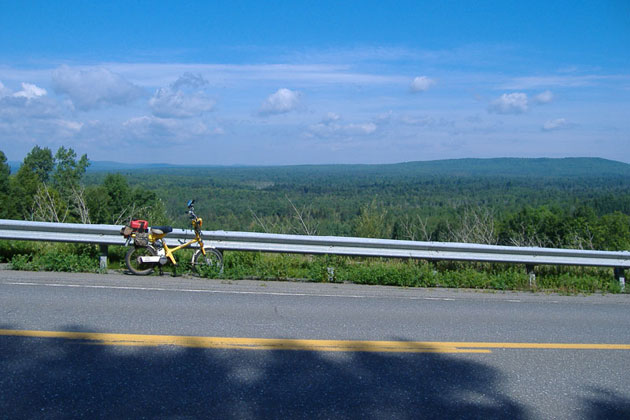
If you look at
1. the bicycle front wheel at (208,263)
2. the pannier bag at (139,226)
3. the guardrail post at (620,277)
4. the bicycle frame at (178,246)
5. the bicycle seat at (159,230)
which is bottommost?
the guardrail post at (620,277)

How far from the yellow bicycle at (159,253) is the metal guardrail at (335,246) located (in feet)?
0.71

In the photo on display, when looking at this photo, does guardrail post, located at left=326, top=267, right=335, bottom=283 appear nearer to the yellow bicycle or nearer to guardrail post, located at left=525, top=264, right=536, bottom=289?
the yellow bicycle

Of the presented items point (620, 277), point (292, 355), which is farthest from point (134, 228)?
point (620, 277)

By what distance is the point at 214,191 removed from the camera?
71250mm

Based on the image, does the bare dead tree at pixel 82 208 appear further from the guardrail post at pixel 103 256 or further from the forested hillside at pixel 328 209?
the guardrail post at pixel 103 256

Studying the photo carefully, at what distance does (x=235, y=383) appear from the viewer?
4.10 m

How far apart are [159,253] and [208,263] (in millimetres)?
790

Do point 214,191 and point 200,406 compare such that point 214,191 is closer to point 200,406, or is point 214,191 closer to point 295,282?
point 295,282

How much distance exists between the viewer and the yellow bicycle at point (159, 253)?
26.5ft

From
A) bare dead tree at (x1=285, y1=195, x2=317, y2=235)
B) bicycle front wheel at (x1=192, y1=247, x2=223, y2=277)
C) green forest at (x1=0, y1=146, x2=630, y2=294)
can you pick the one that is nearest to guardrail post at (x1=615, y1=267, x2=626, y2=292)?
green forest at (x1=0, y1=146, x2=630, y2=294)

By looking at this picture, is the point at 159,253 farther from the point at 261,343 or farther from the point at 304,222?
the point at 304,222

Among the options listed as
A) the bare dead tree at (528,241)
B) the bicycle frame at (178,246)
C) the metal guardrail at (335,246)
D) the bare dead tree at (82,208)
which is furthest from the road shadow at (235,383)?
the bare dead tree at (528,241)

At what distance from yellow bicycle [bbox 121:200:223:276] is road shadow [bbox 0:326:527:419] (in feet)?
10.8

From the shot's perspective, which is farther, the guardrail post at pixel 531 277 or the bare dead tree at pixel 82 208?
the bare dead tree at pixel 82 208
